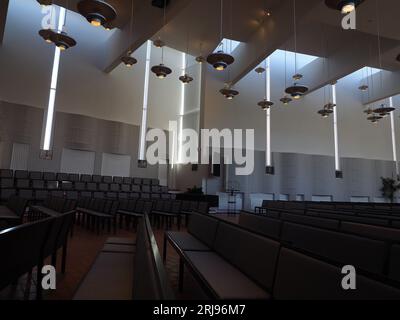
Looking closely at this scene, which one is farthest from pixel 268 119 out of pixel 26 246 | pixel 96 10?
pixel 26 246

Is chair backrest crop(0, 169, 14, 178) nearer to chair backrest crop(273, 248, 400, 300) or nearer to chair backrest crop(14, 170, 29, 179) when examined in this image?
chair backrest crop(14, 170, 29, 179)

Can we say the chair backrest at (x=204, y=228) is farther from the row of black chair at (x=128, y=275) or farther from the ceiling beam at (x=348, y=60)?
the ceiling beam at (x=348, y=60)

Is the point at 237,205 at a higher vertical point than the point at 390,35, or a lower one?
lower

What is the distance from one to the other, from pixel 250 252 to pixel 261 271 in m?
0.24

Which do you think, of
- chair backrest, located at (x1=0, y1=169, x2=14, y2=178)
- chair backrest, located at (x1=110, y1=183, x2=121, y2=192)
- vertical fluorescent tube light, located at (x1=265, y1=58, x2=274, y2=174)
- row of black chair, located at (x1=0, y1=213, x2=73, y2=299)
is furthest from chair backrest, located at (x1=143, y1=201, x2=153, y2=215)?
vertical fluorescent tube light, located at (x1=265, y1=58, x2=274, y2=174)

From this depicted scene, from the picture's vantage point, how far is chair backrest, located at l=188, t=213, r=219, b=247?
120 inches

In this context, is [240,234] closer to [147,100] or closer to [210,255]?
[210,255]

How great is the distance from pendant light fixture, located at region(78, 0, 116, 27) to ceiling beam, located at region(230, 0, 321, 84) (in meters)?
5.67

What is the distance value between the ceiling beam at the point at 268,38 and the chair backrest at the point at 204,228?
6830 millimetres

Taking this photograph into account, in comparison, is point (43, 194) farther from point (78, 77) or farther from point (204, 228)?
point (204, 228)
